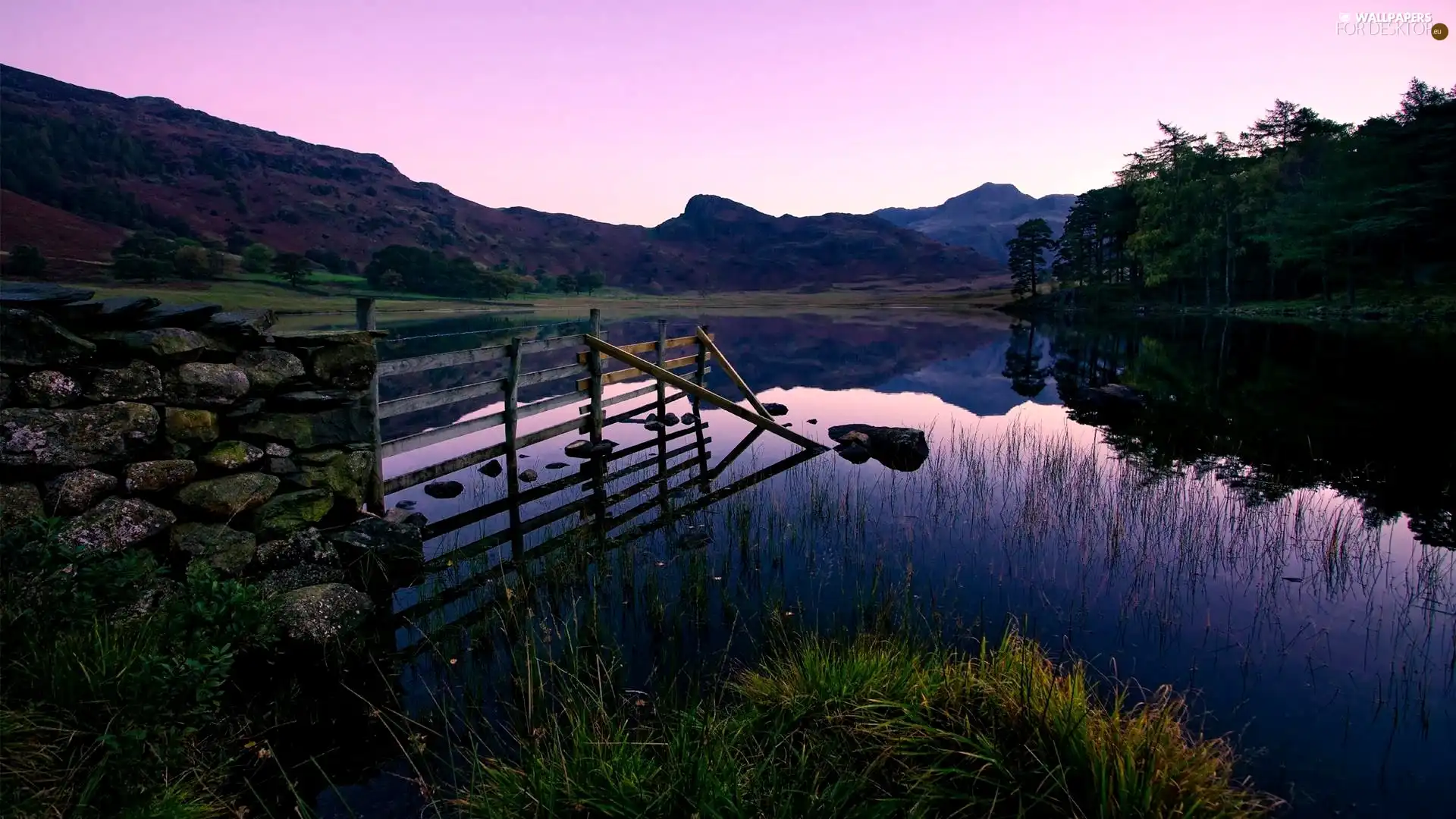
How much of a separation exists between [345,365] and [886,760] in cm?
797

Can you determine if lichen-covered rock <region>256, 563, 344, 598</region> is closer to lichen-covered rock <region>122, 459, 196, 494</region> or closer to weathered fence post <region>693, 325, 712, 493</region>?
lichen-covered rock <region>122, 459, 196, 494</region>

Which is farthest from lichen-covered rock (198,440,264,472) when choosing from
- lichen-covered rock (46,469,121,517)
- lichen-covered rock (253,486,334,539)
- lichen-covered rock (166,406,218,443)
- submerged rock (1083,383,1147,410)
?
submerged rock (1083,383,1147,410)

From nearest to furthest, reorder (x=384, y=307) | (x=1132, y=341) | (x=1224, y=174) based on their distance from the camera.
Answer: (x=1132, y=341)
(x=1224, y=174)
(x=384, y=307)

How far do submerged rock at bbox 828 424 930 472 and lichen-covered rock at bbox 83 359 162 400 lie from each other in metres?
10.9

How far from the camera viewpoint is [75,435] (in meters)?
6.17

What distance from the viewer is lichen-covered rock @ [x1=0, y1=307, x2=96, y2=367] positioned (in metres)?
5.89

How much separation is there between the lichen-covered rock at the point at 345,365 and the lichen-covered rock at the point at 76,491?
8.24 ft

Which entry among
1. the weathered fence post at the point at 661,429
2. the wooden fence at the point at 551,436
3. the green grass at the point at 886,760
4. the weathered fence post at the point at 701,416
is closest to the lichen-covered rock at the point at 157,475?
the wooden fence at the point at 551,436

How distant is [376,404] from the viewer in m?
9.38

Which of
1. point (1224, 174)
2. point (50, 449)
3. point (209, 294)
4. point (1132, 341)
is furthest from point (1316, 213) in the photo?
point (209, 294)

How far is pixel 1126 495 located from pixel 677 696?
8.59 meters

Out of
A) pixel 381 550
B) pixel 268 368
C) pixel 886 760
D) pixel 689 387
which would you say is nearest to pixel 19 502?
pixel 268 368

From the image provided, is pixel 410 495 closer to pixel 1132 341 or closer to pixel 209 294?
pixel 1132 341

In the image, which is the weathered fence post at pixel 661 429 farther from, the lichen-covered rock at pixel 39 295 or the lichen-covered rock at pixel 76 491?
the lichen-covered rock at pixel 39 295
